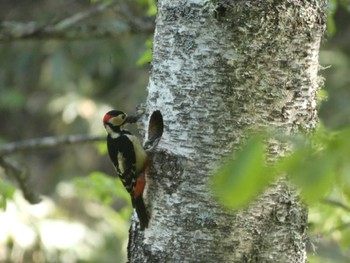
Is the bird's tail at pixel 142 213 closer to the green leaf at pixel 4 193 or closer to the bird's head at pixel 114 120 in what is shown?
the bird's head at pixel 114 120

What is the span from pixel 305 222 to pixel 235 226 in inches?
12.6

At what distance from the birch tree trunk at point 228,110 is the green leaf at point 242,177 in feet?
4.35

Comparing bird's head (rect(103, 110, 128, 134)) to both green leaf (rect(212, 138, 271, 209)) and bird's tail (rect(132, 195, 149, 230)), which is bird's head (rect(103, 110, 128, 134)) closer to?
bird's tail (rect(132, 195, 149, 230))

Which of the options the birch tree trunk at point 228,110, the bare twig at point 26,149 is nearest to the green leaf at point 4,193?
the bare twig at point 26,149

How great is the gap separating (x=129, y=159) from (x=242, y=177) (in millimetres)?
2141

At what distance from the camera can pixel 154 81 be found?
9.05 ft

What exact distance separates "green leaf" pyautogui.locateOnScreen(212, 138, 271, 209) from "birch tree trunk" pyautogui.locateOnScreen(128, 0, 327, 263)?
1325 mm

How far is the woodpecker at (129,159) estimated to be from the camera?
2.78 meters

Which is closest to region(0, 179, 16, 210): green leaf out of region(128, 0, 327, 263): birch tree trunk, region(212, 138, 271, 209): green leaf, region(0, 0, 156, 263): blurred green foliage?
region(128, 0, 327, 263): birch tree trunk

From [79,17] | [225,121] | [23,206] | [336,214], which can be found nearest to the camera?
[225,121]

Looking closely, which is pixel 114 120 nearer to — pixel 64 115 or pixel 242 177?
pixel 242 177

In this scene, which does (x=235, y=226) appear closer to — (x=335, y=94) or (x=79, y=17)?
(x=79, y=17)

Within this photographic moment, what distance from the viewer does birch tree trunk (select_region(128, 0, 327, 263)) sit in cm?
253

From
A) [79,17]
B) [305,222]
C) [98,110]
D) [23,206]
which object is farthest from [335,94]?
[305,222]
